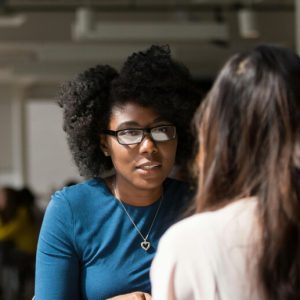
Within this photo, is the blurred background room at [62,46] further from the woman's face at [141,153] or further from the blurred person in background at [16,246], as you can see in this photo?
the woman's face at [141,153]

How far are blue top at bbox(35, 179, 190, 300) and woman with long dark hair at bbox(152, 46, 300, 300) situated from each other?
0.51 meters

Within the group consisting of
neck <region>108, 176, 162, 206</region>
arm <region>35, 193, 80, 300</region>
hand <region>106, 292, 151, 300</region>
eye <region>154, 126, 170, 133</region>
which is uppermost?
eye <region>154, 126, 170, 133</region>

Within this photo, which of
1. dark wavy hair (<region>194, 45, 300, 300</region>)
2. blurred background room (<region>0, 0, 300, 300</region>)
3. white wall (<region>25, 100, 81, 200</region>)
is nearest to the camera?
dark wavy hair (<region>194, 45, 300, 300</region>)

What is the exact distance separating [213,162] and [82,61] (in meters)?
9.33

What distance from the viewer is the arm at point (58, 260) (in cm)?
190

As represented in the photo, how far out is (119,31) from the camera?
7355mm

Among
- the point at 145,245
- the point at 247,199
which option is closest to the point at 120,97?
the point at 145,245

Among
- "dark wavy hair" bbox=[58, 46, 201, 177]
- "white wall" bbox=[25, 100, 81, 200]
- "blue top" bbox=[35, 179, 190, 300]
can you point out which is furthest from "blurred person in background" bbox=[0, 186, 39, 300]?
"white wall" bbox=[25, 100, 81, 200]

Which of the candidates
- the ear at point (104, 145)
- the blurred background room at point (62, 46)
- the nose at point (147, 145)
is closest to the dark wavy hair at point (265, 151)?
the nose at point (147, 145)

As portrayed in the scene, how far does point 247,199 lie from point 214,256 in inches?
4.9

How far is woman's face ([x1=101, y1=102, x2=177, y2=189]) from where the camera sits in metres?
1.95

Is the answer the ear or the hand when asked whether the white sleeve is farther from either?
the ear

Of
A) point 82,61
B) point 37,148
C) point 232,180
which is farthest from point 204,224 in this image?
point 37,148

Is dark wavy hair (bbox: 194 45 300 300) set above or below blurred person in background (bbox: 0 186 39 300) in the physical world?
above
